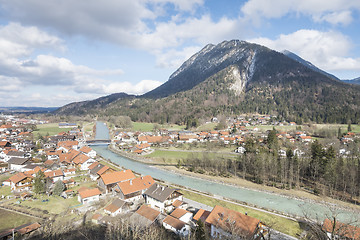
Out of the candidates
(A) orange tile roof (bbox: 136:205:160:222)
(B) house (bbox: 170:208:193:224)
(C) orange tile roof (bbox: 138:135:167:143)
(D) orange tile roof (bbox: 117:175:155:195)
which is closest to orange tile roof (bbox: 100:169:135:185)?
(D) orange tile roof (bbox: 117:175:155:195)

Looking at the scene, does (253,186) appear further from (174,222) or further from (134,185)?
(134,185)

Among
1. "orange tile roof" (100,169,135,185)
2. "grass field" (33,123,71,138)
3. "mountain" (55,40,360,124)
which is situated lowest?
"orange tile roof" (100,169,135,185)

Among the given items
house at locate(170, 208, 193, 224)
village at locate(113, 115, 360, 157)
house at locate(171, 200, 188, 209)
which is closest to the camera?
house at locate(170, 208, 193, 224)

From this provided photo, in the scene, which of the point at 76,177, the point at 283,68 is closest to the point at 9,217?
the point at 76,177

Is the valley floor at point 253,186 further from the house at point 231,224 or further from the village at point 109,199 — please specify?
the house at point 231,224

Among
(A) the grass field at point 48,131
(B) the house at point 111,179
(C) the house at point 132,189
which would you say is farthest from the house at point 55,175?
(A) the grass field at point 48,131

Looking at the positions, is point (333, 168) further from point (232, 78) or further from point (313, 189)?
point (232, 78)

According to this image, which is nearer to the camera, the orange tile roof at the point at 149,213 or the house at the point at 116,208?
the orange tile roof at the point at 149,213

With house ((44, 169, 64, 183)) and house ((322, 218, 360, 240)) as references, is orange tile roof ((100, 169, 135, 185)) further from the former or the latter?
house ((322, 218, 360, 240))
